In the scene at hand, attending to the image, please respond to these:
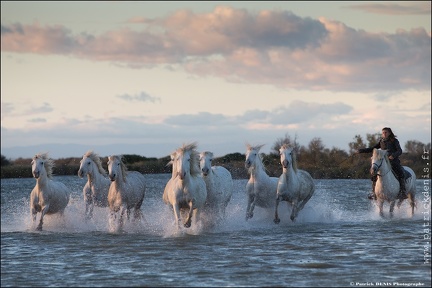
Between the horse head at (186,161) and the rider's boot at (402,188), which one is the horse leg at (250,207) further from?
the rider's boot at (402,188)

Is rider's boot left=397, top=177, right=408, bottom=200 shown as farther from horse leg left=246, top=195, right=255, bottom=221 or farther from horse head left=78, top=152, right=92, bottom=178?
horse head left=78, top=152, right=92, bottom=178

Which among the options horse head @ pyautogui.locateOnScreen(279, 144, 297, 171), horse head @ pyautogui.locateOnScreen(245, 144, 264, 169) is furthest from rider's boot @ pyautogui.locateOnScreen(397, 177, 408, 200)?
horse head @ pyautogui.locateOnScreen(245, 144, 264, 169)

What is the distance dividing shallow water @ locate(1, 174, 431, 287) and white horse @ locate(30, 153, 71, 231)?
1.61 ft

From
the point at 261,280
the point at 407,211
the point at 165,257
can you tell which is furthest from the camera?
the point at 407,211

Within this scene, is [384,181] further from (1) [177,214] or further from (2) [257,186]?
(1) [177,214]

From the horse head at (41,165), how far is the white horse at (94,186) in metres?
0.79

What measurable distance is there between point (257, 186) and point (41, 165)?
4866 millimetres

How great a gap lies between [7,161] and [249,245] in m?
38.2

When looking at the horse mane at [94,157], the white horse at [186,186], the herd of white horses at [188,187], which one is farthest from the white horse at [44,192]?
the white horse at [186,186]

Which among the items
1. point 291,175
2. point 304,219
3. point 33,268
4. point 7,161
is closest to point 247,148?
point 291,175

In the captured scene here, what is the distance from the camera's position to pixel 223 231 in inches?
665

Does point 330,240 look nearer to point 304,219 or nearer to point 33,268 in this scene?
point 304,219

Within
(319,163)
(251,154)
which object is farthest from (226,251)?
(319,163)

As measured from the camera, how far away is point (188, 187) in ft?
52.9
